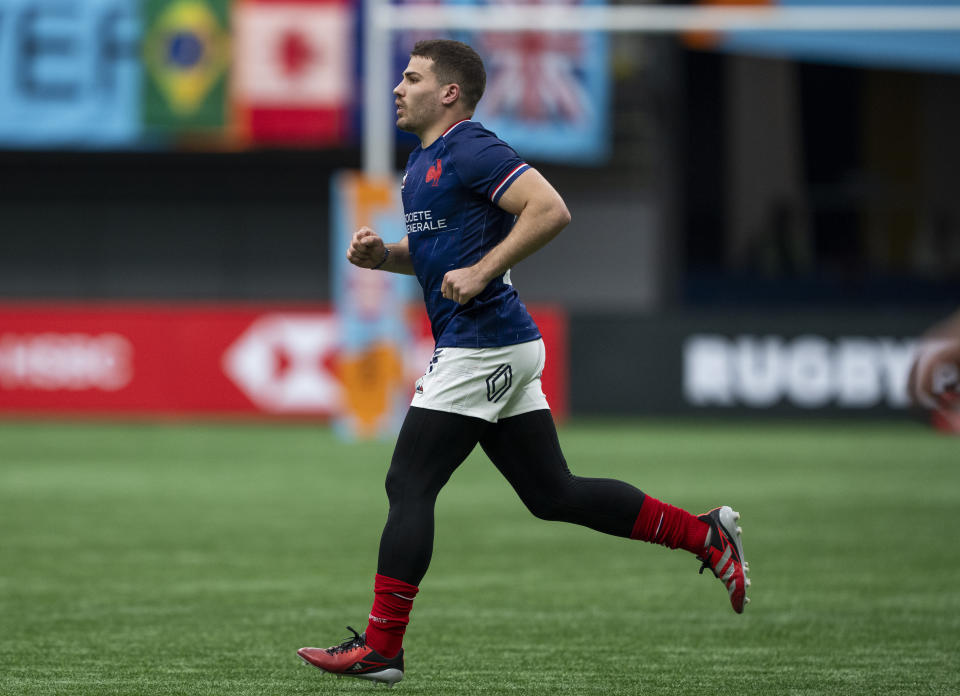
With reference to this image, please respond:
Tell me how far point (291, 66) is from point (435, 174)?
16.9m

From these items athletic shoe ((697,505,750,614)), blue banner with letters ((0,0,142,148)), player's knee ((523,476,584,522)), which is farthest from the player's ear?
blue banner with letters ((0,0,142,148))

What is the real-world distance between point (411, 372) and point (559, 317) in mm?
2609

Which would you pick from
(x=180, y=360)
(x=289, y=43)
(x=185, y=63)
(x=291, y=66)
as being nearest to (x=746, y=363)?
(x=180, y=360)

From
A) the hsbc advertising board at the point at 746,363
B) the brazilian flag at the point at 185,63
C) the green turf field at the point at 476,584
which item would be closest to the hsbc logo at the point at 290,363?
the hsbc advertising board at the point at 746,363

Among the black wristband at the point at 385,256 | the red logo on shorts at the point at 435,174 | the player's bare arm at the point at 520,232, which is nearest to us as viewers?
the player's bare arm at the point at 520,232

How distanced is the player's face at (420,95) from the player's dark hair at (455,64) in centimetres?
2

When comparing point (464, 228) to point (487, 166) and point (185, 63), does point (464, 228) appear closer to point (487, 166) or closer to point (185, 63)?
point (487, 166)

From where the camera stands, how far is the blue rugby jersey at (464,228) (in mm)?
5109

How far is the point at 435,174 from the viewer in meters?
5.18

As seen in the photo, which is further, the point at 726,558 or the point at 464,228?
the point at 726,558

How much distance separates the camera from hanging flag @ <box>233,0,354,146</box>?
2150 cm

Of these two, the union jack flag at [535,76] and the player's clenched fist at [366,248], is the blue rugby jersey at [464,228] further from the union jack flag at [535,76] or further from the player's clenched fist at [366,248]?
the union jack flag at [535,76]

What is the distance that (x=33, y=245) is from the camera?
26438mm

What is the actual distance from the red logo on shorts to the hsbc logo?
1498 centimetres
